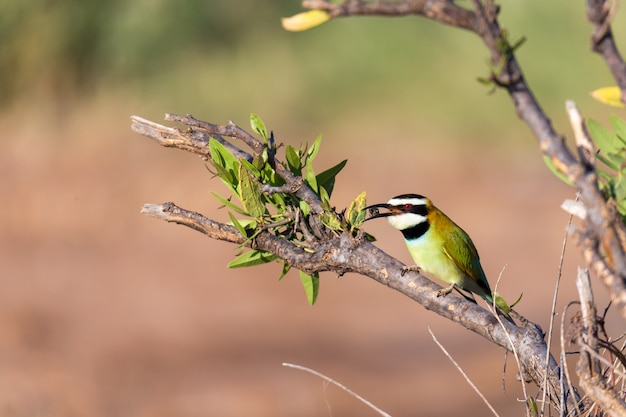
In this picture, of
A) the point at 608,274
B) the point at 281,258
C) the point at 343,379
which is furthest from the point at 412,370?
the point at 608,274

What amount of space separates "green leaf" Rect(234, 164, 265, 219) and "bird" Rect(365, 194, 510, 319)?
649 millimetres

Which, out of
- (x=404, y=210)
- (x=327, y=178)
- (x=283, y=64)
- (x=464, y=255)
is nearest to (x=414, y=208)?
(x=404, y=210)

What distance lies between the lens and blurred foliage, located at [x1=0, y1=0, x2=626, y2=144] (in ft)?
20.1

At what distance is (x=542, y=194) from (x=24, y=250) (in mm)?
3212

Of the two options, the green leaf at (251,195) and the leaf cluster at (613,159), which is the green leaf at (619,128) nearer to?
the leaf cluster at (613,159)

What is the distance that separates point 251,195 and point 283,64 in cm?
493

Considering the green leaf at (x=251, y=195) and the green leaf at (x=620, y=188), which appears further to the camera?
the green leaf at (x=251, y=195)

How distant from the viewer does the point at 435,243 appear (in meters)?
2.17

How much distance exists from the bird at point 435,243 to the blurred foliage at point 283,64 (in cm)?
387

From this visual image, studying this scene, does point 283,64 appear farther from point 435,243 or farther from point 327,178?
point 327,178

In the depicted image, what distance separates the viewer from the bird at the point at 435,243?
84.0 inches

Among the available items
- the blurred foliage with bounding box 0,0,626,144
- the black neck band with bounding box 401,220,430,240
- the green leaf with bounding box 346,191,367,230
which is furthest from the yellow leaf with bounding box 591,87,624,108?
the blurred foliage with bounding box 0,0,626,144

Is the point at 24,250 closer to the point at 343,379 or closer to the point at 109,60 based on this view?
the point at 109,60

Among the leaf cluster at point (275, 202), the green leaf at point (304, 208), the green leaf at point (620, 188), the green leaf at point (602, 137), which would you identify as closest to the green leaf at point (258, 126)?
the leaf cluster at point (275, 202)
